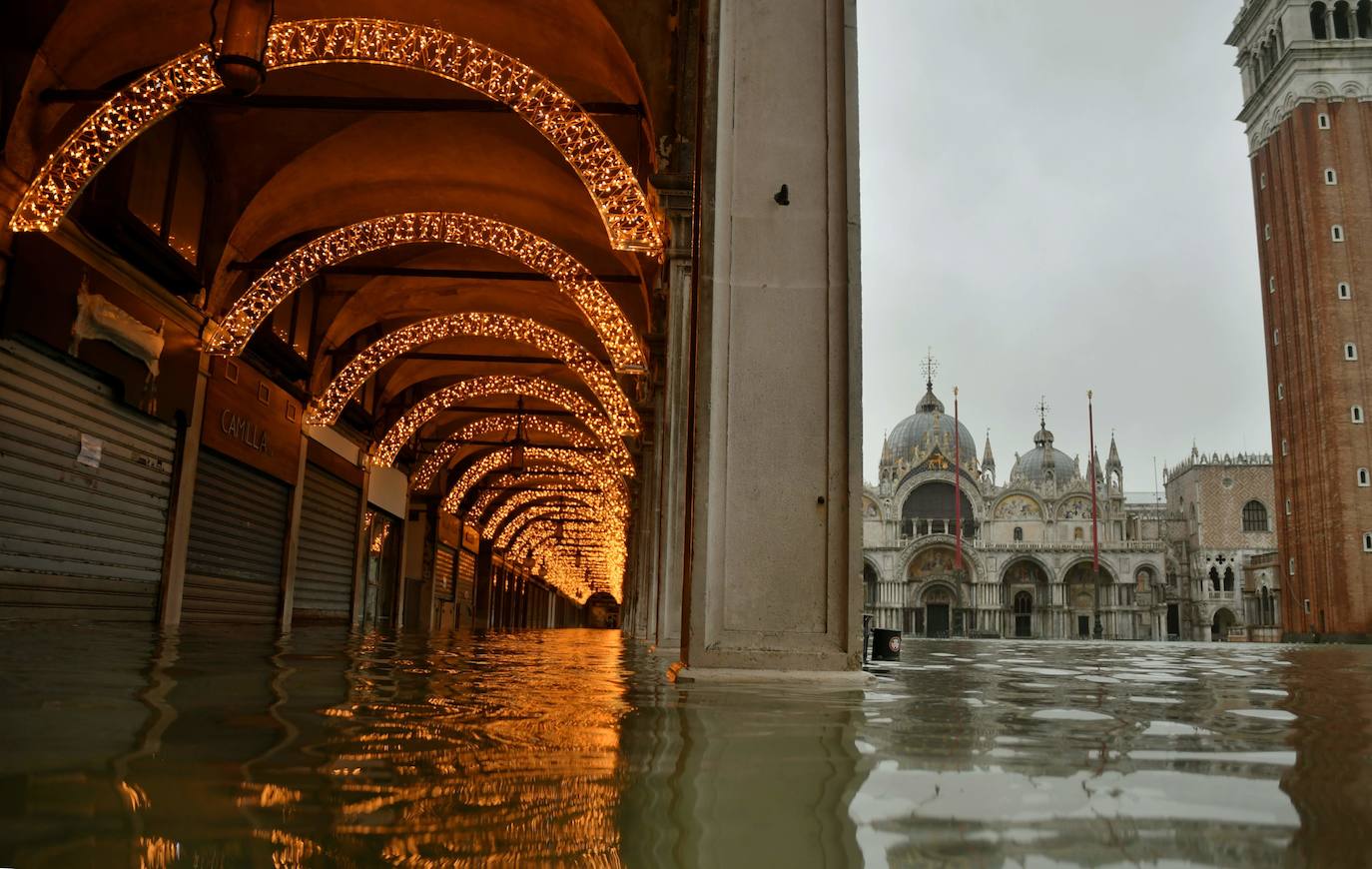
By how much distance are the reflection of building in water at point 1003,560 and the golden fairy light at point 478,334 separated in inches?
2133

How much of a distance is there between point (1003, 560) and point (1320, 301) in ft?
92.1

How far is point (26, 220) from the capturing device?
963 cm

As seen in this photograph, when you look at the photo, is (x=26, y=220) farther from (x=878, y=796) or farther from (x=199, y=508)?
(x=878, y=796)

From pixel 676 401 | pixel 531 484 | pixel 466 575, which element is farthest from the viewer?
pixel 531 484

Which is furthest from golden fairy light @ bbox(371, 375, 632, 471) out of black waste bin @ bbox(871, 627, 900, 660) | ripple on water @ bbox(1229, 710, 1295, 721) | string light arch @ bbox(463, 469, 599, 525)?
ripple on water @ bbox(1229, 710, 1295, 721)

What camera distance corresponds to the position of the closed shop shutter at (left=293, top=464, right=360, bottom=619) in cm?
1911

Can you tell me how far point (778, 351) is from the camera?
16.0ft

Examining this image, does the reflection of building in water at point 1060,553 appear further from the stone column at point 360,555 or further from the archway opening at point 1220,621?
the stone column at point 360,555

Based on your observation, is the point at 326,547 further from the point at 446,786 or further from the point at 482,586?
the point at 446,786

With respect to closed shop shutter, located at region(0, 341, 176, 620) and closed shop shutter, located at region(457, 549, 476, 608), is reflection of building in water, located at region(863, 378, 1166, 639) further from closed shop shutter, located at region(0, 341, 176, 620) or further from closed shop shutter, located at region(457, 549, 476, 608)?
closed shop shutter, located at region(0, 341, 176, 620)

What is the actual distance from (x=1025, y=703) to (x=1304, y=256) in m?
57.1

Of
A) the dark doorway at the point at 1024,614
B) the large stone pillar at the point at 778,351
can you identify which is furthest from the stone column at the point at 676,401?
the dark doorway at the point at 1024,614

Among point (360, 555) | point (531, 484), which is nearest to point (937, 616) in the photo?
point (531, 484)

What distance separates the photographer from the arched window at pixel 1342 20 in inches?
2128
